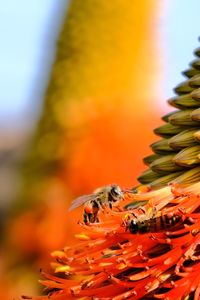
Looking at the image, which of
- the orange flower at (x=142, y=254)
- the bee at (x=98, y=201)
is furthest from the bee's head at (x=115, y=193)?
the orange flower at (x=142, y=254)

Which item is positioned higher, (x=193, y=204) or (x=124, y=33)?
(x=124, y=33)

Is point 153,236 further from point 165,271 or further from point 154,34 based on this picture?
point 154,34

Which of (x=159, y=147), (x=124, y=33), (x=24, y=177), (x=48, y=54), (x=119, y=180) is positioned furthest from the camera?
(x=48, y=54)

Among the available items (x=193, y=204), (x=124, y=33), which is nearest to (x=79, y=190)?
(x=124, y=33)

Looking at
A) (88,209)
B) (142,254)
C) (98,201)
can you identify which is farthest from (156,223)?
(98,201)

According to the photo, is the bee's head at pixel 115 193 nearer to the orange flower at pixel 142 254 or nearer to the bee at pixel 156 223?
the orange flower at pixel 142 254

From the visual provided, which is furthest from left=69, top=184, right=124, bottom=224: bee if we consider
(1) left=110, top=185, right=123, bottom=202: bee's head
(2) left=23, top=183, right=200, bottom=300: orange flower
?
(2) left=23, top=183, right=200, bottom=300: orange flower
